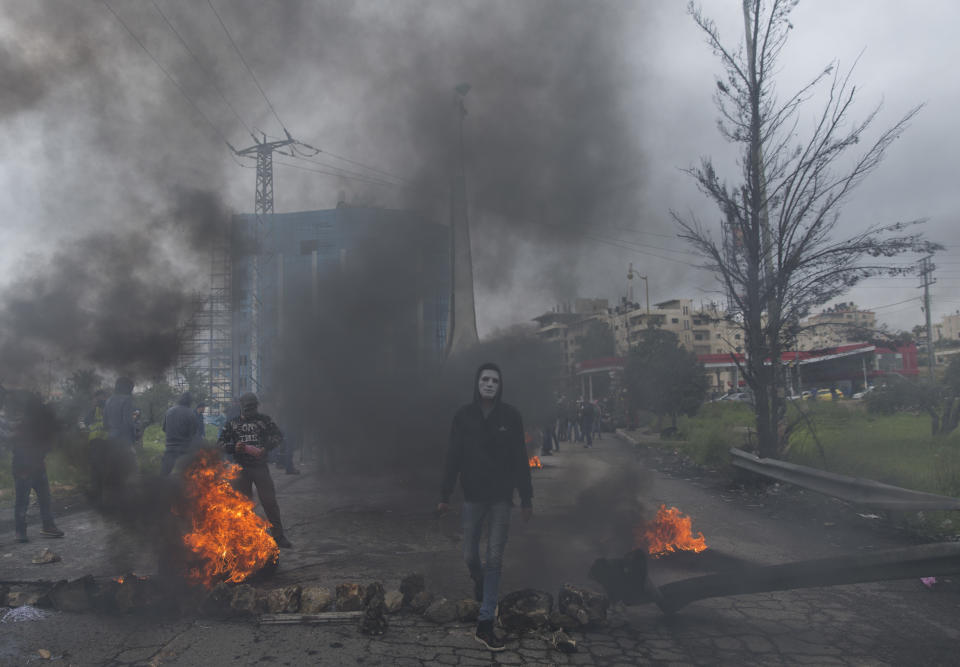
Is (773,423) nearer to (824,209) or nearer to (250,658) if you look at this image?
(824,209)

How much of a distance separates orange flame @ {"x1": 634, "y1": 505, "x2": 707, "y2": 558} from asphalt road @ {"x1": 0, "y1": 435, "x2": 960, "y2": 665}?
92 mm

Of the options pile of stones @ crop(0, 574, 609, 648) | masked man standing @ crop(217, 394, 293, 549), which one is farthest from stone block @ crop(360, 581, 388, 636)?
masked man standing @ crop(217, 394, 293, 549)

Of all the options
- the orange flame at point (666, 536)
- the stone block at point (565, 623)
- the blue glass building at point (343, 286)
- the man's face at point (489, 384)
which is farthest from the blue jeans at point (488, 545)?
the blue glass building at point (343, 286)

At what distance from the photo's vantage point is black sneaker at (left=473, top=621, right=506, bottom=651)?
3381 mm

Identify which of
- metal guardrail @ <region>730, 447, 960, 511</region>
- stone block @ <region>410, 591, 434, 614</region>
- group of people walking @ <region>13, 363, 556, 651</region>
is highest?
Answer: group of people walking @ <region>13, 363, 556, 651</region>

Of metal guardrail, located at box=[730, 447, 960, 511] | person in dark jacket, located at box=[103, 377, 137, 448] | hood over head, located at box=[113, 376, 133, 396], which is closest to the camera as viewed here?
metal guardrail, located at box=[730, 447, 960, 511]

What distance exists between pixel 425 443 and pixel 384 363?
2.18 meters

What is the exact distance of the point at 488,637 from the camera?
3436mm

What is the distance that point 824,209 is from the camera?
28.8ft

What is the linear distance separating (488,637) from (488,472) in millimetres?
915

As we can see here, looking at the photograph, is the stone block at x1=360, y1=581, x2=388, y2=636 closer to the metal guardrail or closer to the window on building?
the metal guardrail

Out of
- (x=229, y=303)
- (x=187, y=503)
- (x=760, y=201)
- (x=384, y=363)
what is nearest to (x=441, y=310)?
(x=384, y=363)

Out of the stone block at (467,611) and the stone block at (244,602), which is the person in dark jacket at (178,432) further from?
the stone block at (467,611)

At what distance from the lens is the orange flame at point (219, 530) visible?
14.4 feet
